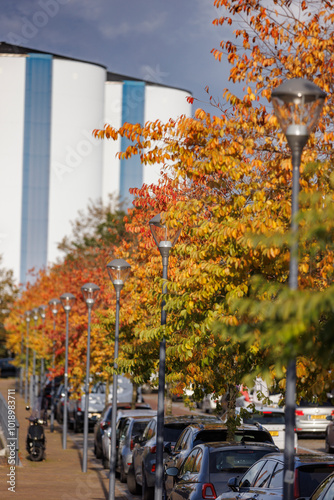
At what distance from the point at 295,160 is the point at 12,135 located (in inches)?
2730

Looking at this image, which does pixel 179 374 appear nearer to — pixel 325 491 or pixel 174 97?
pixel 325 491

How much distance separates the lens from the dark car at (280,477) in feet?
32.1

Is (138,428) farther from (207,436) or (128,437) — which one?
(207,436)

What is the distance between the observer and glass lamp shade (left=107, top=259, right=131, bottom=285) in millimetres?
18047

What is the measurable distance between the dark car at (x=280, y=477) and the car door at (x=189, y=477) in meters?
1.40

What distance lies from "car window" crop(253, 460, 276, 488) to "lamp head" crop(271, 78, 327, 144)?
4391 mm

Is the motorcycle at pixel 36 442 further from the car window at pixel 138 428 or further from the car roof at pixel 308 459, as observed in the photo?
the car roof at pixel 308 459

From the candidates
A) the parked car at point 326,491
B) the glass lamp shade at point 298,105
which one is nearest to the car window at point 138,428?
the parked car at point 326,491

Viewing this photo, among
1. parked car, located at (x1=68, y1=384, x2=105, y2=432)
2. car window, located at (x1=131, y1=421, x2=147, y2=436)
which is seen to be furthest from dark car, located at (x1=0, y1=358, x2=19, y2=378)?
car window, located at (x1=131, y1=421, x2=147, y2=436)

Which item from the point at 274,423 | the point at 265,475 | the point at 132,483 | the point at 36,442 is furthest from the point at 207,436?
the point at 274,423

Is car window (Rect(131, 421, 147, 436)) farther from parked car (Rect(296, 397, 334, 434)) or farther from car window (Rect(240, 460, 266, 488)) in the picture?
parked car (Rect(296, 397, 334, 434))

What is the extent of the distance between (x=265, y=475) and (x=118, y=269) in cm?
853

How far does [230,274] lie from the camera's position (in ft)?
33.2

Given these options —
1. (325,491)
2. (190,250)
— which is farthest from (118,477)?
(325,491)
